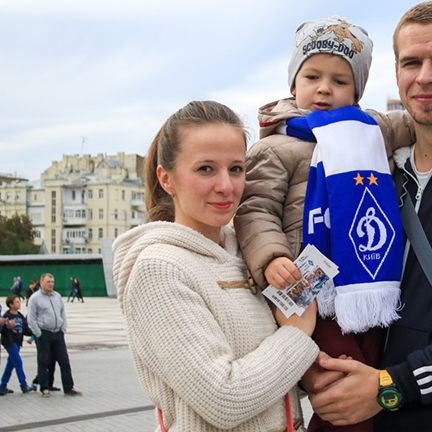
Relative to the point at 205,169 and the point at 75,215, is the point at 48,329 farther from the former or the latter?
the point at 75,215

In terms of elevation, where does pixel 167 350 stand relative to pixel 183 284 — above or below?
below

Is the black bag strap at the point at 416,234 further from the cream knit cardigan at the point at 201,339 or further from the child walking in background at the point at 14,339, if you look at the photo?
the child walking in background at the point at 14,339

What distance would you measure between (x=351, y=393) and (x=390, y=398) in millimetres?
116

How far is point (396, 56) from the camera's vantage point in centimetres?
252

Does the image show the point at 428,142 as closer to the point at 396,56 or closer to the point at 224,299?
the point at 396,56

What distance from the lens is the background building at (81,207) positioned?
104062 millimetres

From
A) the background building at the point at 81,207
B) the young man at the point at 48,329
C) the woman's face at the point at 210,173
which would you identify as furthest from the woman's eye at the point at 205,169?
the background building at the point at 81,207

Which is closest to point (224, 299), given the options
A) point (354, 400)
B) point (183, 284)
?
point (183, 284)

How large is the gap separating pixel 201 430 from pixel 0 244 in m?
72.7

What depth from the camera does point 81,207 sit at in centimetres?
10531

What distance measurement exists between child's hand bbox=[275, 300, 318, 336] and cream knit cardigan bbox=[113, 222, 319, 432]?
3 cm

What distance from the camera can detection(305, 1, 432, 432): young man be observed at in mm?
2266

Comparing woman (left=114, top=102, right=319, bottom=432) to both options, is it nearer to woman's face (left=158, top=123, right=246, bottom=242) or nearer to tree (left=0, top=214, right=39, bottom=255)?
woman's face (left=158, top=123, right=246, bottom=242)

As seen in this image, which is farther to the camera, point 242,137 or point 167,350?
point 242,137
